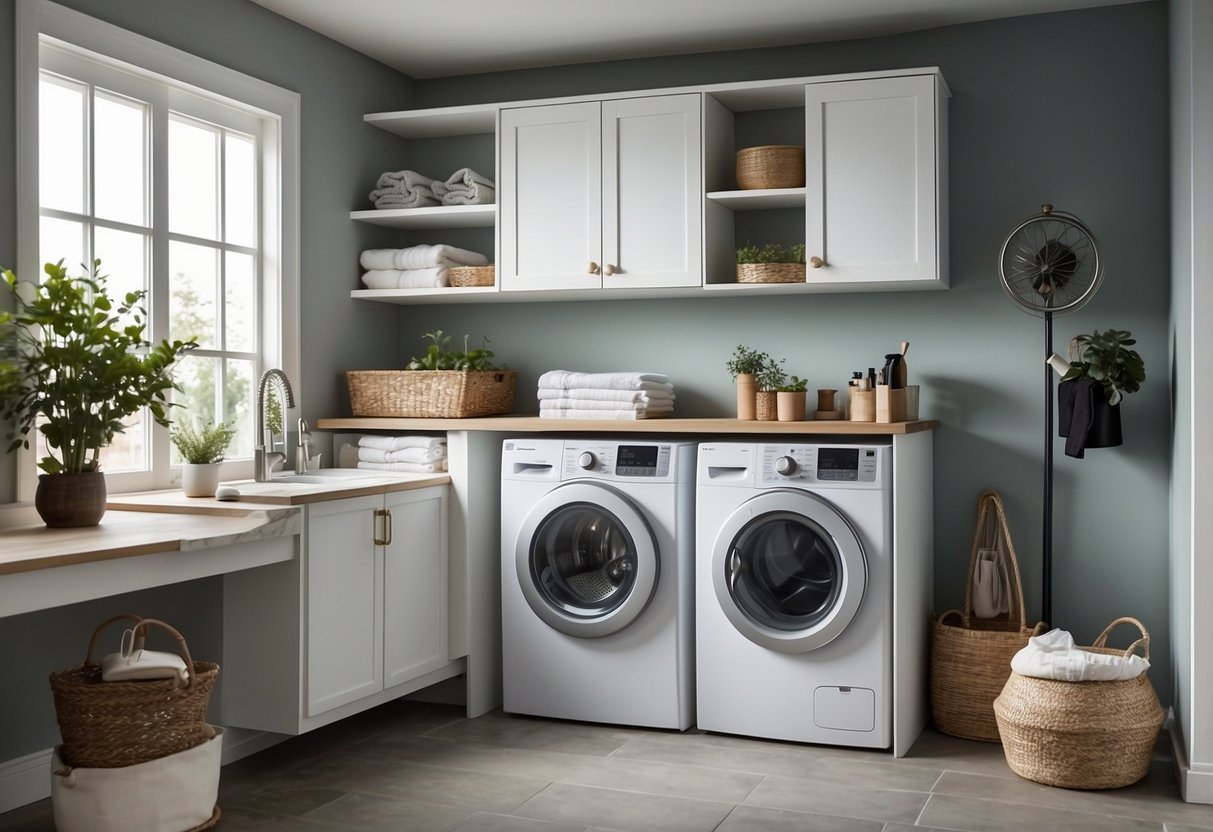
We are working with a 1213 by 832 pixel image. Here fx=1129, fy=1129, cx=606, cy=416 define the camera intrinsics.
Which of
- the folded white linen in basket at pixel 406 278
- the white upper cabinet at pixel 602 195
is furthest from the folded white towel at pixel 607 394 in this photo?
the folded white linen in basket at pixel 406 278

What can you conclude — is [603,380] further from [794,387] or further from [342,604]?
[342,604]

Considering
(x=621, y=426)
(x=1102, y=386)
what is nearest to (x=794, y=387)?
(x=621, y=426)

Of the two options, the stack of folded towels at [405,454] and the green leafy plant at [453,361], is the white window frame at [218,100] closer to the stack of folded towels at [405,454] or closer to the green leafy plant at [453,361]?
the stack of folded towels at [405,454]

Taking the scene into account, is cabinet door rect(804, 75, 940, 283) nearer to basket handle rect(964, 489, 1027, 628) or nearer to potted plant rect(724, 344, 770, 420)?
potted plant rect(724, 344, 770, 420)

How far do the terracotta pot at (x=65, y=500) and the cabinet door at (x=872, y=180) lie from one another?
2303 millimetres

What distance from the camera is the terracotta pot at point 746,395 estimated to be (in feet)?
12.8

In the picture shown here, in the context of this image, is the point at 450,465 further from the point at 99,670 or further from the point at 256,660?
the point at 99,670

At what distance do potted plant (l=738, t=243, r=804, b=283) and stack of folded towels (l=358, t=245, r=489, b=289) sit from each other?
1110 millimetres

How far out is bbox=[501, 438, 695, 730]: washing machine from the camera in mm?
3713

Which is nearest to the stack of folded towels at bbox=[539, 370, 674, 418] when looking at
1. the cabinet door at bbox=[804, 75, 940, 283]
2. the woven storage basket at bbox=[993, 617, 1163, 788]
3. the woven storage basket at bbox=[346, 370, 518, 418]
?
the woven storage basket at bbox=[346, 370, 518, 418]

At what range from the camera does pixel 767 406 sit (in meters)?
3.83

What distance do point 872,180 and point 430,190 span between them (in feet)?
5.55

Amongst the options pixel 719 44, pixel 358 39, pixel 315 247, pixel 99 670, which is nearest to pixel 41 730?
pixel 99 670

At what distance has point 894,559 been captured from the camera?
3.48 metres
